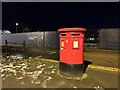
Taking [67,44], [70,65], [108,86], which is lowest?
[108,86]

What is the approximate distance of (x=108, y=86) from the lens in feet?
21.4

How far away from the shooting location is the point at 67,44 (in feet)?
24.9

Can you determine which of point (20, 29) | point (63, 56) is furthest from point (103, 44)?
point (20, 29)

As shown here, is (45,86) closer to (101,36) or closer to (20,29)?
(101,36)

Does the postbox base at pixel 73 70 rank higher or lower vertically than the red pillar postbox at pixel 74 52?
lower

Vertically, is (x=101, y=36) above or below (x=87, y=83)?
above

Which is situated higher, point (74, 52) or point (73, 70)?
point (74, 52)

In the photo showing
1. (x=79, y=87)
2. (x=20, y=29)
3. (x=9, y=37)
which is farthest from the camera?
(x=20, y=29)

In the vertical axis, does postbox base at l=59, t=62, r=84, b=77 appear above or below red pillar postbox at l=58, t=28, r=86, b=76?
below

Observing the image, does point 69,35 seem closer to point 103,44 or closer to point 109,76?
point 109,76

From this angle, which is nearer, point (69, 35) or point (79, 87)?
point (79, 87)

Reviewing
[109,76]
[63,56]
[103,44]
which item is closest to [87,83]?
[109,76]

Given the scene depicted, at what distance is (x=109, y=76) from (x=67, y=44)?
183 cm

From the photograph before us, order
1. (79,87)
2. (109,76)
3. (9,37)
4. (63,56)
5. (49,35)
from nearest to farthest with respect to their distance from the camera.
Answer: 1. (79,87)
2. (109,76)
3. (63,56)
4. (49,35)
5. (9,37)
